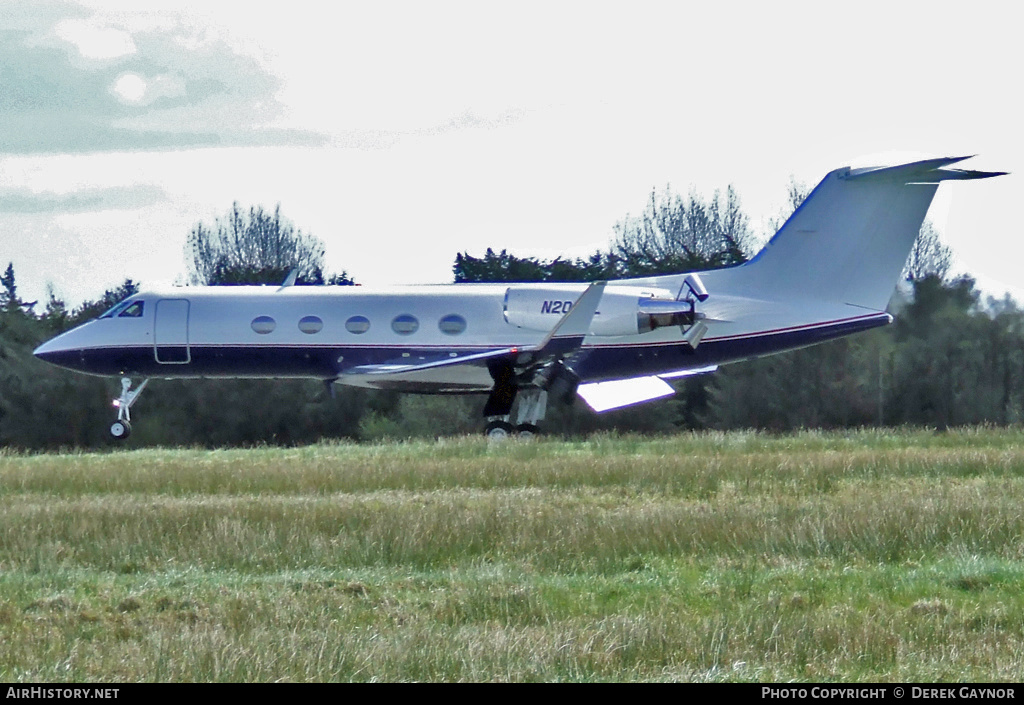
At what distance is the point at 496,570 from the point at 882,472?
25.7 ft

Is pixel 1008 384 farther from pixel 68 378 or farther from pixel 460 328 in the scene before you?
pixel 68 378

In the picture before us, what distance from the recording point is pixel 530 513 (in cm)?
1256

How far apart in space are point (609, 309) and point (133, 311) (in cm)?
989

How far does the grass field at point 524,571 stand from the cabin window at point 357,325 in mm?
8925

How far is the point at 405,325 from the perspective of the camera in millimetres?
26547

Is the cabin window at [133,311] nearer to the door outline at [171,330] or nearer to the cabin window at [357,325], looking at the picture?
the door outline at [171,330]

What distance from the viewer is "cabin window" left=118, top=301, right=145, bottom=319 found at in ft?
89.9

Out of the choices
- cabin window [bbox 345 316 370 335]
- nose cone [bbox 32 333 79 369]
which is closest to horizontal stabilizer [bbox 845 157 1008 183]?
cabin window [bbox 345 316 370 335]

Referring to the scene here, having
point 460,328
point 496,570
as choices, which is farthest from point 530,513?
point 460,328

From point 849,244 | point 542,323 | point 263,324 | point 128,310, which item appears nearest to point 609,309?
point 542,323

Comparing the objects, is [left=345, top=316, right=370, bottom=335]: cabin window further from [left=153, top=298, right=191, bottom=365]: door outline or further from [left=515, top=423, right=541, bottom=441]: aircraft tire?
[left=515, top=423, right=541, bottom=441]: aircraft tire

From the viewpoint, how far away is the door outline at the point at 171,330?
26922 millimetres

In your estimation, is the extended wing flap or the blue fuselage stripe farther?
the extended wing flap

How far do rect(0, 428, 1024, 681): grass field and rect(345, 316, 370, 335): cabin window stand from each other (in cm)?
893
